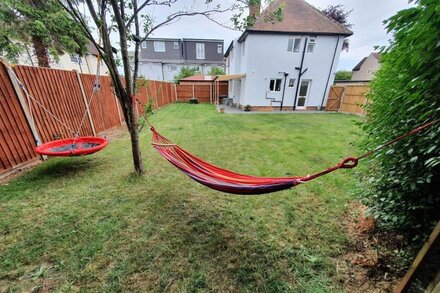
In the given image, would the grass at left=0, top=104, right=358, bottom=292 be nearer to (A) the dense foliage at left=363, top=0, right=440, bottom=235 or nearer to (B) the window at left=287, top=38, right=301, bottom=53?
(A) the dense foliage at left=363, top=0, right=440, bottom=235

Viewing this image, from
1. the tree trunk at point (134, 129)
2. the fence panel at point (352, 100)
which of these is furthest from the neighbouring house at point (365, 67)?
the tree trunk at point (134, 129)

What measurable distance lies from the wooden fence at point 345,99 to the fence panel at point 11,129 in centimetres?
1229

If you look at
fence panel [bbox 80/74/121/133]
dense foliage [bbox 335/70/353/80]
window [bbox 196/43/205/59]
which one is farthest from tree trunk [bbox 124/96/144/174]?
dense foliage [bbox 335/70/353/80]

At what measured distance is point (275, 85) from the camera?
10.9 metres

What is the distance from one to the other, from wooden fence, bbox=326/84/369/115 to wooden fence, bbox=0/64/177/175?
1065 cm

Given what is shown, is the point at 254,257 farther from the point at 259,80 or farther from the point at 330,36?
the point at 330,36

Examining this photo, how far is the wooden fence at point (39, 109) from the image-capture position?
291cm

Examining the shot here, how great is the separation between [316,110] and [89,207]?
1229 centimetres

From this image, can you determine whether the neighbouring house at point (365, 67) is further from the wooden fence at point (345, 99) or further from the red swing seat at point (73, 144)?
the red swing seat at point (73, 144)

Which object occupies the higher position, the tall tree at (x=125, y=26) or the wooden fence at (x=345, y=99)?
the tall tree at (x=125, y=26)

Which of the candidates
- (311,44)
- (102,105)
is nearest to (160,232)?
(102,105)

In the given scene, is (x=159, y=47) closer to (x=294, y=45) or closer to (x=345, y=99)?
(x=294, y=45)

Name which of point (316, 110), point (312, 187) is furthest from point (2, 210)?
point (316, 110)

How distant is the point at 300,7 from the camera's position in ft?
36.2
